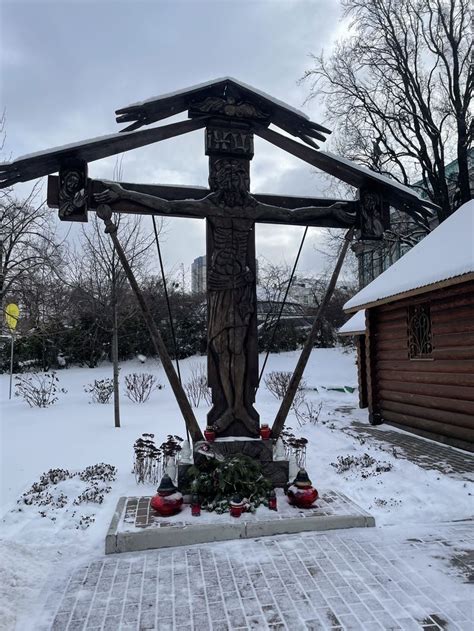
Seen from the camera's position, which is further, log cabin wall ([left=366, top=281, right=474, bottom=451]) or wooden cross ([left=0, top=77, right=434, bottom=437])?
log cabin wall ([left=366, top=281, right=474, bottom=451])

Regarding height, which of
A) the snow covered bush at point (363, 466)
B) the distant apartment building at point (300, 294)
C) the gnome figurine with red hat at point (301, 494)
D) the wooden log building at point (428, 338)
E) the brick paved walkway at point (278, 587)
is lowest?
the snow covered bush at point (363, 466)

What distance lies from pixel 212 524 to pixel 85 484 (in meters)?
2.25

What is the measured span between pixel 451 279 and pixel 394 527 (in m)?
3.79

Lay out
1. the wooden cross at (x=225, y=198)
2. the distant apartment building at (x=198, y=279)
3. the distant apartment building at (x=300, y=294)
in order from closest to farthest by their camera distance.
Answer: the wooden cross at (x=225, y=198)
the distant apartment building at (x=198, y=279)
the distant apartment building at (x=300, y=294)

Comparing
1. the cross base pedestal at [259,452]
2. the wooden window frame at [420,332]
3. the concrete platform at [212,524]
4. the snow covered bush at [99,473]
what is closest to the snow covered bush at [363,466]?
the cross base pedestal at [259,452]

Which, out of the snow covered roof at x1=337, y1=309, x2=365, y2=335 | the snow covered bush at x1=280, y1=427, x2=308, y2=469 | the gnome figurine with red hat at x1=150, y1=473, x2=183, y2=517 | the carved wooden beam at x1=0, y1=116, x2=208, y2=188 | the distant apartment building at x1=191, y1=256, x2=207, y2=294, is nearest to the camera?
the gnome figurine with red hat at x1=150, y1=473, x2=183, y2=517

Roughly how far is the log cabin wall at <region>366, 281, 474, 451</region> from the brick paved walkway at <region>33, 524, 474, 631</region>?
13.4 feet

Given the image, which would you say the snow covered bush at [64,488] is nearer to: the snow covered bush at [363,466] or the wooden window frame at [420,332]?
the snow covered bush at [363,466]

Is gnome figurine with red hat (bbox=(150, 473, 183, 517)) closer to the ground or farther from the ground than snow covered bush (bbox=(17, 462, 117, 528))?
farther from the ground

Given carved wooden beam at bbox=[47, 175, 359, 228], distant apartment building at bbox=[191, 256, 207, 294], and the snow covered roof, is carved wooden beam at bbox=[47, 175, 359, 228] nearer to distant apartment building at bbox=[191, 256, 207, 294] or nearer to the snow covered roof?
the snow covered roof

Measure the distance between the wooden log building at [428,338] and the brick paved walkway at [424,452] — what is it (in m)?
0.29

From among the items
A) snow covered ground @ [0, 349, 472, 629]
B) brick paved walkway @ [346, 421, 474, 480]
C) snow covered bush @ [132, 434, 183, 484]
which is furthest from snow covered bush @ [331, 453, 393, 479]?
snow covered bush @ [132, 434, 183, 484]

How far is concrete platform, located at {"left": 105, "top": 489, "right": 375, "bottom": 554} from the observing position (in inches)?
141

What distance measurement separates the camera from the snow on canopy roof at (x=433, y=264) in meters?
6.54
